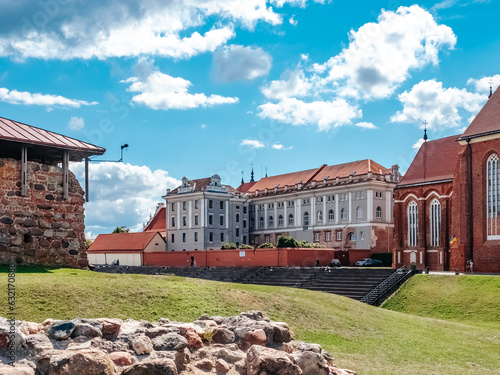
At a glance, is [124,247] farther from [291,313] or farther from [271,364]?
[271,364]

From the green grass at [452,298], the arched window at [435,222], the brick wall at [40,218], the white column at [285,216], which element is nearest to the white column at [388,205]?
the white column at [285,216]

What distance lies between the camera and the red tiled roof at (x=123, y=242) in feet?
269

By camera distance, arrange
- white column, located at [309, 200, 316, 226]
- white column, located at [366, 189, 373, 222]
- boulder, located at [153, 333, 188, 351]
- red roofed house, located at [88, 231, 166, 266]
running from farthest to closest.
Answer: white column, located at [309, 200, 316, 226], red roofed house, located at [88, 231, 166, 266], white column, located at [366, 189, 373, 222], boulder, located at [153, 333, 188, 351]

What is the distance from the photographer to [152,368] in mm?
7883

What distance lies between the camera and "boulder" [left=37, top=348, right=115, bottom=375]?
752cm

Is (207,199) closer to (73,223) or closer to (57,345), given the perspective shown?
(73,223)

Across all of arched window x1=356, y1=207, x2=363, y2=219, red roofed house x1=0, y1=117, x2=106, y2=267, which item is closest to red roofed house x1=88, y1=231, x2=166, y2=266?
arched window x1=356, y1=207, x2=363, y2=219

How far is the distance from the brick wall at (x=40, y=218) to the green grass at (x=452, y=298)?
68.7 ft

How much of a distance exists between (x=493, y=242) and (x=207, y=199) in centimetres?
5156

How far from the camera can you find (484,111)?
51.5m

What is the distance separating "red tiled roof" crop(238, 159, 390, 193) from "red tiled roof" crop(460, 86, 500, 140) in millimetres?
30274

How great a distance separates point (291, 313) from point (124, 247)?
67829 mm

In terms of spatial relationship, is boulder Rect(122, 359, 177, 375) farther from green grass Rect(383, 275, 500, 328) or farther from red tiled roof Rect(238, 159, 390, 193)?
red tiled roof Rect(238, 159, 390, 193)

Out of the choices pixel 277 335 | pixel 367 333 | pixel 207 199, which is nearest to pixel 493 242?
pixel 367 333
